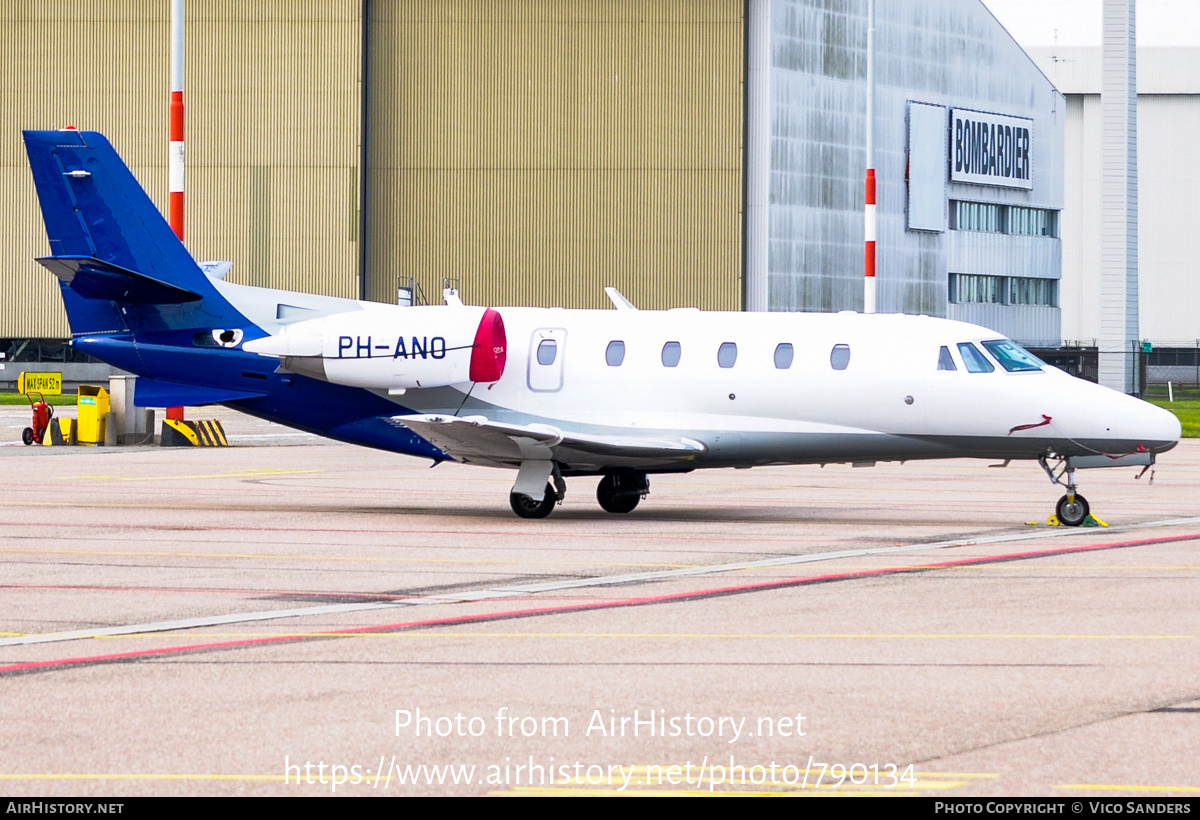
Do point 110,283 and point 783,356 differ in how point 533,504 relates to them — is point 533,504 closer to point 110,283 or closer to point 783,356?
point 783,356

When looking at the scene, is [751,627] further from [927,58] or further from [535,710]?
[927,58]

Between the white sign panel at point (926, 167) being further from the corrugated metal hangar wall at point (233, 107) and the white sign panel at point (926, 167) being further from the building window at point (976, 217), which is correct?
the corrugated metal hangar wall at point (233, 107)

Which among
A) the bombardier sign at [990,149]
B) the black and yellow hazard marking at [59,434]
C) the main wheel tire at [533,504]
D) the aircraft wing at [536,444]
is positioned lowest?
the main wheel tire at [533,504]

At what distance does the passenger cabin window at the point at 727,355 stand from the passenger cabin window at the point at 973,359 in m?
2.84

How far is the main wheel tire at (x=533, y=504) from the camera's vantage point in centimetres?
2117

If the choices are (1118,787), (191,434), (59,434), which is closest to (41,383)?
(59,434)

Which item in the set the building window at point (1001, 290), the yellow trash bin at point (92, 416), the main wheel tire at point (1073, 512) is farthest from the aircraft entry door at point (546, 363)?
the building window at point (1001, 290)

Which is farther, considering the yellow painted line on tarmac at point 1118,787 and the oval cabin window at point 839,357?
the oval cabin window at point 839,357

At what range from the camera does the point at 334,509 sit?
75.2ft

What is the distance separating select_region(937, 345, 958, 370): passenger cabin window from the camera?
2100 cm

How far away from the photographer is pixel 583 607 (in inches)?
523

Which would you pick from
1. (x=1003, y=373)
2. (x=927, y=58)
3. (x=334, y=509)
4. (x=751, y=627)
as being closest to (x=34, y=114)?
(x=927, y=58)

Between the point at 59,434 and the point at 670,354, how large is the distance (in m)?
20.7

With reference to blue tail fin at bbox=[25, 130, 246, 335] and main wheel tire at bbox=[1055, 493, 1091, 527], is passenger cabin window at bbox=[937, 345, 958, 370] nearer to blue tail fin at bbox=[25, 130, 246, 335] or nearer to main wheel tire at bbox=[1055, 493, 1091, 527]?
main wheel tire at bbox=[1055, 493, 1091, 527]
